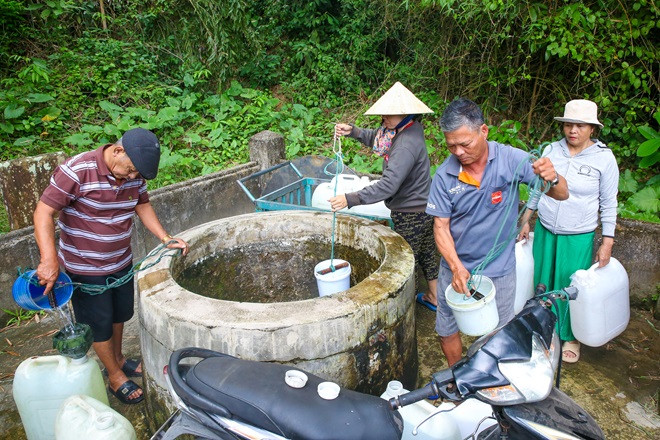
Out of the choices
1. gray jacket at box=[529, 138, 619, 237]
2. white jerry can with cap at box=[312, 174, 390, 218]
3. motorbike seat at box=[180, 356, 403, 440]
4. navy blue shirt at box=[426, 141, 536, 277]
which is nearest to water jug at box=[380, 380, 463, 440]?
motorbike seat at box=[180, 356, 403, 440]

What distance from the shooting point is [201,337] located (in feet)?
7.75

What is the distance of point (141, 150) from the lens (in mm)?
2652

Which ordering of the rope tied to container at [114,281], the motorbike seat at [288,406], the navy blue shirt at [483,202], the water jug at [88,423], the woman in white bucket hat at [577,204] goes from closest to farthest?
the motorbike seat at [288,406], the water jug at [88,423], the navy blue shirt at [483,202], the rope tied to container at [114,281], the woman in white bucket hat at [577,204]

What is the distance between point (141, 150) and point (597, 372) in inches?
140

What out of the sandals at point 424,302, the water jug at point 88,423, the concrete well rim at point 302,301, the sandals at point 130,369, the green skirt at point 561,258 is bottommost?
the sandals at point 130,369

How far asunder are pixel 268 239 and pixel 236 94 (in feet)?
18.8

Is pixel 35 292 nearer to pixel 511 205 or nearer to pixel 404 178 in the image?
pixel 404 178

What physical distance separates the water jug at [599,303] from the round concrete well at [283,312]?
50.8 inches

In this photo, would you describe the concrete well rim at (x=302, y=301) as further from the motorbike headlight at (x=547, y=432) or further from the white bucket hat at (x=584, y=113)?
the white bucket hat at (x=584, y=113)

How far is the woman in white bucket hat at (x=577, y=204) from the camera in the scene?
10.4ft

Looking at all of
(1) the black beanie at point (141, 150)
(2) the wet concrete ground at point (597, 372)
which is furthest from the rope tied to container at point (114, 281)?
(2) the wet concrete ground at point (597, 372)

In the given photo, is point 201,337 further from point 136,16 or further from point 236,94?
point 136,16

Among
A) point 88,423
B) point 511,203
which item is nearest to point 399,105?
point 511,203

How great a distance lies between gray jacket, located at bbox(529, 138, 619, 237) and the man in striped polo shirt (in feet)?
→ 8.80
